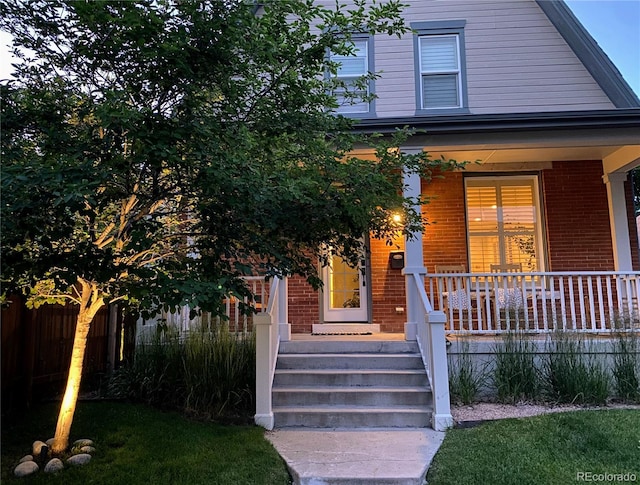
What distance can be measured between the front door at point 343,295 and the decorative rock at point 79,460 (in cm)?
499

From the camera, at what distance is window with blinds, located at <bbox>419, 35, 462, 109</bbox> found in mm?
9023

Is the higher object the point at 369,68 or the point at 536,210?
the point at 369,68

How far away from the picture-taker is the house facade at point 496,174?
8453 millimetres

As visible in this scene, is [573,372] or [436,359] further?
[573,372]

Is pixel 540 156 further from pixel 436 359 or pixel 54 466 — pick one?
pixel 54 466

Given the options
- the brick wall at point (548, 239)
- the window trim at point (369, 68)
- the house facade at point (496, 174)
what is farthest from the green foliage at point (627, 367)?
the window trim at point (369, 68)

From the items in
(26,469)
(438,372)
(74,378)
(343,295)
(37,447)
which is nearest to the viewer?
(26,469)

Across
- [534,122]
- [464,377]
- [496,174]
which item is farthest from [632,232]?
[464,377]

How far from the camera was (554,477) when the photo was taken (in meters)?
3.80

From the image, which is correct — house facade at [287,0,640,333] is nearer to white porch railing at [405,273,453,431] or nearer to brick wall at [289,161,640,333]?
brick wall at [289,161,640,333]

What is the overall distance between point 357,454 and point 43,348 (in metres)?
4.26

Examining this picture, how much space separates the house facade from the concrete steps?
1794 millimetres

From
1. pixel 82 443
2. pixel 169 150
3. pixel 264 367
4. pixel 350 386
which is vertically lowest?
pixel 82 443

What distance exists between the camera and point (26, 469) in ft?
12.8
